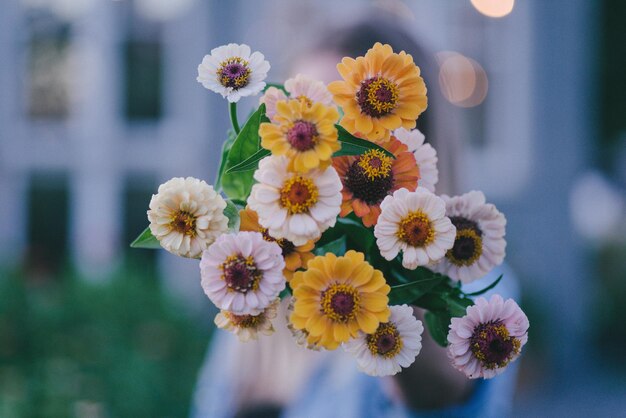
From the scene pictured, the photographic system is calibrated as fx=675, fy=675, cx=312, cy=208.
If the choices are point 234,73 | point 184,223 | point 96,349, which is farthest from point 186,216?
point 96,349

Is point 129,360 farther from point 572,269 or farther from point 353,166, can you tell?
point 572,269

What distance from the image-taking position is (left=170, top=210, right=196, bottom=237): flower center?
46cm

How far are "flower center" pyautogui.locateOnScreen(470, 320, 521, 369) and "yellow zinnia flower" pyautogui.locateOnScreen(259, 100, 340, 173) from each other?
0.54 feet

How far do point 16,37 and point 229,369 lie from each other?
4374mm

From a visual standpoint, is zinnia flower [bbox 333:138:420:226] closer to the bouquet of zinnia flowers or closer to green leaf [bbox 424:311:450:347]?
the bouquet of zinnia flowers

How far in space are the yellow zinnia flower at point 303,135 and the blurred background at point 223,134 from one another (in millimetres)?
4429

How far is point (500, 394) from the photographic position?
4.75ft

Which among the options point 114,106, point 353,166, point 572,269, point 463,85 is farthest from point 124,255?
point 353,166

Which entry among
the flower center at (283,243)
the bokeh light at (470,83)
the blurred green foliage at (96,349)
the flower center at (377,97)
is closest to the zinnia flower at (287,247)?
the flower center at (283,243)

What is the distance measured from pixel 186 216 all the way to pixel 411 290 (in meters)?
0.18

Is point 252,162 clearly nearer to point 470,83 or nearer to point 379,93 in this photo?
point 379,93

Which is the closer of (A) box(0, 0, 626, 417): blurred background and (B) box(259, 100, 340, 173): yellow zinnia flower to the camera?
(B) box(259, 100, 340, 173): yellow zinnia flower

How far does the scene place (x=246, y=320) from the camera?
1.59 feet

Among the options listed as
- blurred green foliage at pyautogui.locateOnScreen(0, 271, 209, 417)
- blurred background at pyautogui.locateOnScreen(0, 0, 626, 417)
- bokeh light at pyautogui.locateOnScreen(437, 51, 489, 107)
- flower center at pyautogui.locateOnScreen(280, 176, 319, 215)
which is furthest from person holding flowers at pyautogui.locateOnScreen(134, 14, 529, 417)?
bokeh light at pyautogui.locateOnScreen(437, 51, 489, 107)
